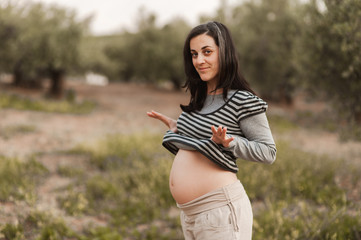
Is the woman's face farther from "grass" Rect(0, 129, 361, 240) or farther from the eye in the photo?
"grass" Rect(0, 129, 361, 240)

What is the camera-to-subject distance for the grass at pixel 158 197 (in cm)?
432

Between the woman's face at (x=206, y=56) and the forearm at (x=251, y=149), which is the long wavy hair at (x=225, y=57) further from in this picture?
the forearm at (x=251, y=149)

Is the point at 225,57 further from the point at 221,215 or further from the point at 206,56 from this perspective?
the point at 221,215

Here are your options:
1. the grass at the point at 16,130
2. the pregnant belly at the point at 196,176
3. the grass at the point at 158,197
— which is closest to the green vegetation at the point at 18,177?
the grass at the point at 158,197

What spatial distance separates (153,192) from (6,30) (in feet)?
49.2

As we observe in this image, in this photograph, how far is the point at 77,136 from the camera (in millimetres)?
11070

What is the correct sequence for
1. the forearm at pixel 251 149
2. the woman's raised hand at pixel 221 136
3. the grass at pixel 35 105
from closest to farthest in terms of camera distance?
the woman's raised hand at pixel 221 136, the forearm at pixel 251 149, the grass at pixel 35 105

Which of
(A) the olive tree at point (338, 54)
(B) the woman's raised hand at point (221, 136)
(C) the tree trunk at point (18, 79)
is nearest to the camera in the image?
(B) the woman's raised hand at point (221, 136)

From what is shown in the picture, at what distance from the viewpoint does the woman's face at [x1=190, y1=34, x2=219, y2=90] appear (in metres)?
2.29

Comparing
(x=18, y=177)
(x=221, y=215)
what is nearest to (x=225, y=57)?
(x=221, y=215)

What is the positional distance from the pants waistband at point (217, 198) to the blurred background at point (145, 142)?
4.97 feet

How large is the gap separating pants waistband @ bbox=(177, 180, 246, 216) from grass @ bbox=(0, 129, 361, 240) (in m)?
1.81

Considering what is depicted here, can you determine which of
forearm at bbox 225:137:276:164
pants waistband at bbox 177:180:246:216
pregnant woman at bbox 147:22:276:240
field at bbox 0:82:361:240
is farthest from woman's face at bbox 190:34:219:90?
field at bbox 0:82:361:240

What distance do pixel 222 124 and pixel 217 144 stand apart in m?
0.15
